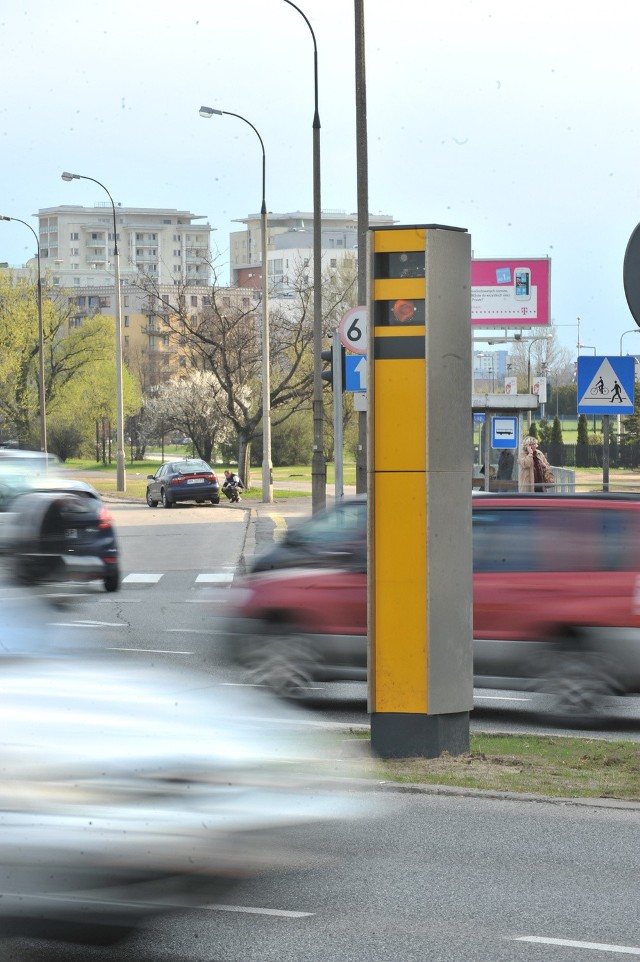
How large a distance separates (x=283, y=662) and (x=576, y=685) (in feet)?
6.97

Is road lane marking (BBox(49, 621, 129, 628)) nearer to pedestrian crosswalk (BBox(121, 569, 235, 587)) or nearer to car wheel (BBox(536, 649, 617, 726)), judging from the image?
pedestrian crosswalk (BBox(121, 569, 235, 587))

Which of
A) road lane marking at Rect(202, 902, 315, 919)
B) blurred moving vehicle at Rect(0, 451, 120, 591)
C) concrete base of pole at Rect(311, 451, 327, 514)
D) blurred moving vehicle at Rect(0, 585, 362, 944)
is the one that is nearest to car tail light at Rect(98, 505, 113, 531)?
blurred moving vehicle at Rect(0, 451, 120, 591)

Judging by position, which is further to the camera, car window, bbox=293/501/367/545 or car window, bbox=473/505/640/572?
car window, bbox=293/501/367/545

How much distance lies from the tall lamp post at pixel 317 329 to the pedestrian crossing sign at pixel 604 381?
8.32 m

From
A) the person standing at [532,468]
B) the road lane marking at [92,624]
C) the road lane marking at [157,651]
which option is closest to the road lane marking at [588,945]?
the road lane marking at [157,651]

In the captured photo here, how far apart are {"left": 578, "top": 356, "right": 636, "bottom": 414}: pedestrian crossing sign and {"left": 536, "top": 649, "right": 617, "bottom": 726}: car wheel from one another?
384 inches

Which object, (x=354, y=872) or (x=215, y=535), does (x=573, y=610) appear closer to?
(x=354, y=872)

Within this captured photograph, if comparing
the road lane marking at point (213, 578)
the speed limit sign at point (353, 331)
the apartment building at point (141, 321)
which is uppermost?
the apartment building at point (141, 321)

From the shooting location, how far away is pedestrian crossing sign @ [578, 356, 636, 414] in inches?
758

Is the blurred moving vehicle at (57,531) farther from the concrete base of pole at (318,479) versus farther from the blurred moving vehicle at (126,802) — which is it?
the blurred moving vehicle at (126,802)

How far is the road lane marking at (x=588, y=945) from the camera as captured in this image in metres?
4.98

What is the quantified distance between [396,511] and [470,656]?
89 cm

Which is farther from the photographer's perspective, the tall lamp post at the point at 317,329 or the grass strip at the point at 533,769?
the tall lamp post at the point at 317,329

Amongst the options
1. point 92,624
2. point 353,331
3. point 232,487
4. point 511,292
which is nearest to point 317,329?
point 511,292
